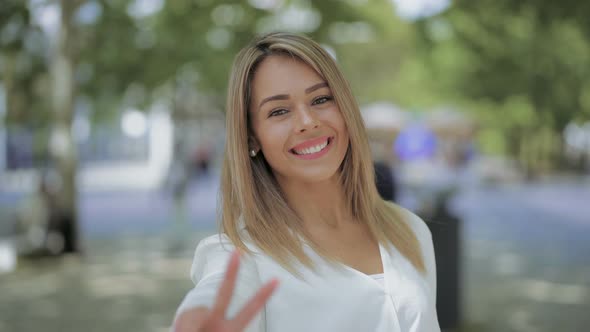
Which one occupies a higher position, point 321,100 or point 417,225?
point 321,100

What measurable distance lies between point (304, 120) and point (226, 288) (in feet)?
2.14

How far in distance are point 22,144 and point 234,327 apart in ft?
96.8

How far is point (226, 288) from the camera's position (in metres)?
1.15

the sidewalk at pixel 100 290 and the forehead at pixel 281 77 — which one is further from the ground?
the forehead at pixel 281 77

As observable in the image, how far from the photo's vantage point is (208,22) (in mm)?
10039

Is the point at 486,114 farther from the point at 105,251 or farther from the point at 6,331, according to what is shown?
the point at 6,331

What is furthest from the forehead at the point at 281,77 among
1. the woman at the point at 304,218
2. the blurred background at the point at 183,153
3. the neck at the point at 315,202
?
the blurred background at the point at 183,153

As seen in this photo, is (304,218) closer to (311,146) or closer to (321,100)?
(311,146)

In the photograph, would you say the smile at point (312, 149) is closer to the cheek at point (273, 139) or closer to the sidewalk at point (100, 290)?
the cheek at point (273, 139)

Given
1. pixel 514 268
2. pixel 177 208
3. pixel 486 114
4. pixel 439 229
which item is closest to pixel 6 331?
A: pixel 439 229

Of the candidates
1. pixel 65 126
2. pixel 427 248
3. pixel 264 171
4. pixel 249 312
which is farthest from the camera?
pixel 65 126

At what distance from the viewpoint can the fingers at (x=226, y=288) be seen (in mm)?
1144

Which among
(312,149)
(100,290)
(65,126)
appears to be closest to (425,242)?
(312,149)

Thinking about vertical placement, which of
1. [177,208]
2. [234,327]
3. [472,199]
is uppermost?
[234,327]
